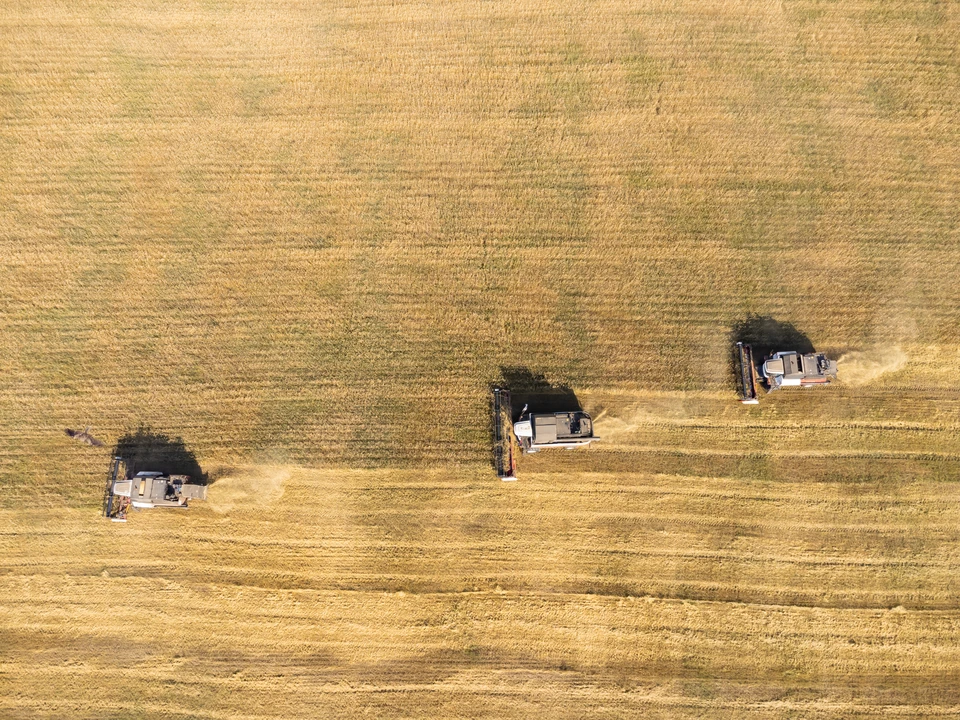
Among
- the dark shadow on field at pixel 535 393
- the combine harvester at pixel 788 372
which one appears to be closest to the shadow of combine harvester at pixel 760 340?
the combine harvester at pixel 788 372

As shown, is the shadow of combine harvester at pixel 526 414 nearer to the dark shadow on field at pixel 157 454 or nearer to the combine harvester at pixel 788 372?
the combine harvester at pixel 788 372

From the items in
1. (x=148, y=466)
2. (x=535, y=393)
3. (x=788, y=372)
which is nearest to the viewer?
(x=788, y=372)

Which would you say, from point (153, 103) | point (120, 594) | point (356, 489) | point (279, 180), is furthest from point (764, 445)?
point (153, 103)

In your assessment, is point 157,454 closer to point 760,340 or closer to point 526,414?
point 526,414

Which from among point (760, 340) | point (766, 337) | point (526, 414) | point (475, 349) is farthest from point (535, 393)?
point (766, 337)

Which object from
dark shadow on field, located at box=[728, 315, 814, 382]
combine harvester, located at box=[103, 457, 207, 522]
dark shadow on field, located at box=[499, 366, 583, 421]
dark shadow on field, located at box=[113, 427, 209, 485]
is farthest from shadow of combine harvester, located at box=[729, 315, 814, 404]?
dark shadow on field, located at box=[113, 427, 209, 485]

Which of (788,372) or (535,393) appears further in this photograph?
(535,393)
